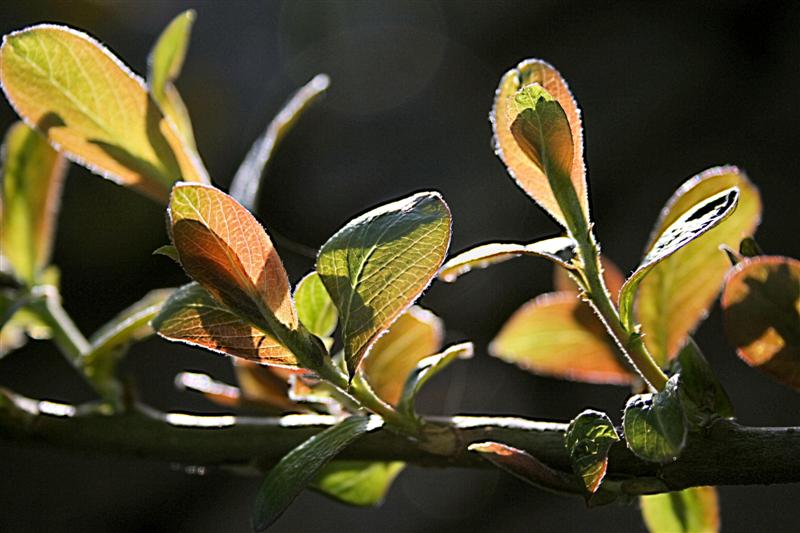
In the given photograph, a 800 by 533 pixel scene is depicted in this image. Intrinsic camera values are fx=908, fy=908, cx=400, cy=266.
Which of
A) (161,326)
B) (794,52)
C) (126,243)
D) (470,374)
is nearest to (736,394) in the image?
(470,374)

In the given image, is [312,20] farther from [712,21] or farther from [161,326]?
[161,326]

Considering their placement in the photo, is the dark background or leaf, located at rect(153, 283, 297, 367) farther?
the dark background

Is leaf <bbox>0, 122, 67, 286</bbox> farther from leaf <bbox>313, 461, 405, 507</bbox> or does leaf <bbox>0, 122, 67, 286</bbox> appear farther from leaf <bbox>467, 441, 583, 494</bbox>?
leaf <bbox>467, 441, 583, 494</bbox>

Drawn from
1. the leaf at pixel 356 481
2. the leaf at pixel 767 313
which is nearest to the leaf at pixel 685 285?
the leaf at pixel 767 313

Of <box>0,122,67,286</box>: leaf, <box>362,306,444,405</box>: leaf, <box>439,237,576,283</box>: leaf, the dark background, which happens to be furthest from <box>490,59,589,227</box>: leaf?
the dark background

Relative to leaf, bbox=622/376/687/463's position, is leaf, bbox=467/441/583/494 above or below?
below

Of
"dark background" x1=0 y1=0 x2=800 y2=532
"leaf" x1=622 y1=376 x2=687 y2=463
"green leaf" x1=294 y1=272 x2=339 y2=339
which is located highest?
"green leaf" x1=294 y1=272 x2=339 y2=339

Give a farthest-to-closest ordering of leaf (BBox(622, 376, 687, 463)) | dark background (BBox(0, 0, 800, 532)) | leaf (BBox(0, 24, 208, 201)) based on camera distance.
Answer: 1. dark background (BBox(0, 0, 800, 532))
2. leaf (BBox(0, 24, 208, 201))
3. leaf (BBox(622, 376, 687, 463))

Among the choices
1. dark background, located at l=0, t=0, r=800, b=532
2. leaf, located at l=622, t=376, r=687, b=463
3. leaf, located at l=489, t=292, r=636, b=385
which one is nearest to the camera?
leaf, located at l=622, t=376, r=687, b=463
